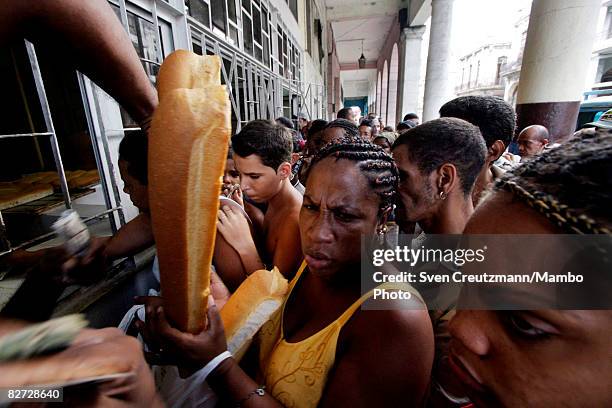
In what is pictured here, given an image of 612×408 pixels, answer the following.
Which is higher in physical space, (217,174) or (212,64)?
(212,64)

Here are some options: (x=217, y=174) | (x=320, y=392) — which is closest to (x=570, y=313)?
(x=217, y=174)

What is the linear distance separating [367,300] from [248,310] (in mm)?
404

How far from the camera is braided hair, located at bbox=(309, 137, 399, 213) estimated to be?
43.5 inches

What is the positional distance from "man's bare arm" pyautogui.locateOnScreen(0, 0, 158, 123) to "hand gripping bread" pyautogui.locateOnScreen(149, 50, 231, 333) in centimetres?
22

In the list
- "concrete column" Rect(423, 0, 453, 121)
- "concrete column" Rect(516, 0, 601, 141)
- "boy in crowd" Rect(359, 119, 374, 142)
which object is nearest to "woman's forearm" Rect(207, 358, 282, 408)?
"concrete column" Rect(516, 0, 601, 141)

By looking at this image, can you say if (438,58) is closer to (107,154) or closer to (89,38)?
(107,154)

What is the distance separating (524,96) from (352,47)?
78.3 ft

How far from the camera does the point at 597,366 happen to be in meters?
0.48

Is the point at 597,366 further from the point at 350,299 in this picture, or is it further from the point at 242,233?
the point at 242,233

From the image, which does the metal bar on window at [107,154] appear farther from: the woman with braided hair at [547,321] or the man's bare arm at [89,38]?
the woman with braided hair at [547,321]

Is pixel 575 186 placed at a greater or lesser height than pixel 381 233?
greater

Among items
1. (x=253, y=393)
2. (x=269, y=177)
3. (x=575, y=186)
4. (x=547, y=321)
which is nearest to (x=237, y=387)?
(x=253, y=393)

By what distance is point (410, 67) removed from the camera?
41.4 ft

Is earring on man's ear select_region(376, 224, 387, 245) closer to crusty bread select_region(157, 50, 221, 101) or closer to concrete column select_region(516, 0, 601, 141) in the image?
crusty bread select_region(157, 50, 221, 101)
